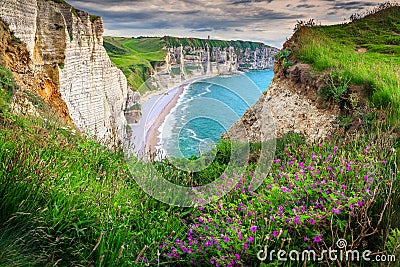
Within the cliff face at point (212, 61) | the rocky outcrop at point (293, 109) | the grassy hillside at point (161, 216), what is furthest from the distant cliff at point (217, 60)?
the grassy hillside at point (161, 216)

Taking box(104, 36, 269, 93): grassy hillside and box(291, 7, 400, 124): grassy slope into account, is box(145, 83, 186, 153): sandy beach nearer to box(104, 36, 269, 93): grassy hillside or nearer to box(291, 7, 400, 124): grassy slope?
box(291, 7, 400, 124): grassy slope

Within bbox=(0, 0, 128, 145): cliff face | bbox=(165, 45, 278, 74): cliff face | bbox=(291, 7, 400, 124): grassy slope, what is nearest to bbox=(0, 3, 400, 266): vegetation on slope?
bbox=(291, 7, 400, 124): grassy slope

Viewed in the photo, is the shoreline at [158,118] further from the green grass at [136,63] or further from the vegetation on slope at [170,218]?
the green grass at [136,63]

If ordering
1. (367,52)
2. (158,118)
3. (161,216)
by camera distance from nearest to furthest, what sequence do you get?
(161,216) → (158,118) → (367,52)

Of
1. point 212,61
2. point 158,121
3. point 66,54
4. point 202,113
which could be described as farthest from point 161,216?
point 66,54

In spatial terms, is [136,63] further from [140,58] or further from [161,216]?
[161,216]

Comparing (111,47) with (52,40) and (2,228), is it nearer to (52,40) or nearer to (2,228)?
(52,40)
